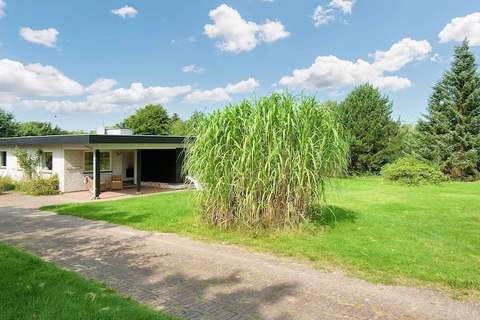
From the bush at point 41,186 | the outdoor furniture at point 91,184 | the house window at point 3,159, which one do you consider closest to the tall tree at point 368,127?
the outdoor furniture at point 91,184

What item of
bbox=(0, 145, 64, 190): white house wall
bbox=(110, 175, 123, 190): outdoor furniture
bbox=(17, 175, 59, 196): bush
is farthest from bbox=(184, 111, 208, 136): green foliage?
bbox=(0, 145, 64, 190): white house wall

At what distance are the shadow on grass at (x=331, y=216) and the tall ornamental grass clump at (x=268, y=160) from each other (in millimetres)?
454

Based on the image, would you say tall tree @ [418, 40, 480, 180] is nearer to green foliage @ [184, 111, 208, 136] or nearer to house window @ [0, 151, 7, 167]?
green foliage @ [184, 111, 208, 136]

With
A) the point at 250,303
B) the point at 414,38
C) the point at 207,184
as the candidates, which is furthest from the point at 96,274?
the point at 414,38

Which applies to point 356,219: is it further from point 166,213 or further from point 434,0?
point 434,0

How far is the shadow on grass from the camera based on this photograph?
748 cm

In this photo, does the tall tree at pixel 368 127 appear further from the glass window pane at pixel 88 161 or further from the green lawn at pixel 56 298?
the green lawn at pixel 56 298

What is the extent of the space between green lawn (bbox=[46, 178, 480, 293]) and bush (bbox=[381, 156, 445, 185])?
21.3 feet

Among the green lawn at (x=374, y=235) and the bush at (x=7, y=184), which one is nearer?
the green lawn at (x=374, y=235)

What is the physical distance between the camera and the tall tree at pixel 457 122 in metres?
20.9

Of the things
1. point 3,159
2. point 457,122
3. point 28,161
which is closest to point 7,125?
point 3,159

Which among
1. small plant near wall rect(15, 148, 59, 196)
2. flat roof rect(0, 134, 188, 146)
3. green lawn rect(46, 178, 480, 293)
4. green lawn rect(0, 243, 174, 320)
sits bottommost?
green lawn rect(46, 178, 480, 293)

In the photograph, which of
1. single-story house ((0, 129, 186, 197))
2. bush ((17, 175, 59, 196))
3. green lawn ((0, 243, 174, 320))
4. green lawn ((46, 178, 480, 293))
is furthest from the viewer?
bush ((17, 175, 59, 196))

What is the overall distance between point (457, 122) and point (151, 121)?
3602 centimetres
